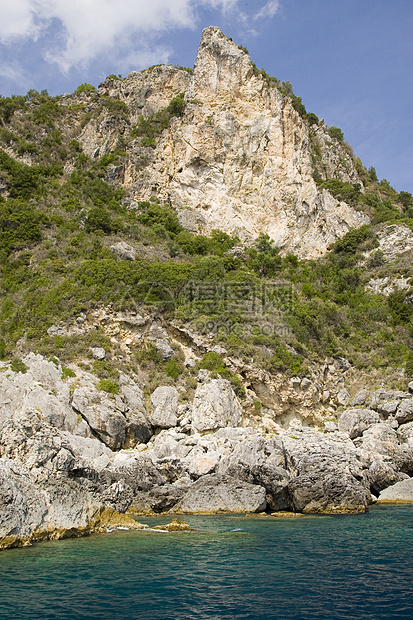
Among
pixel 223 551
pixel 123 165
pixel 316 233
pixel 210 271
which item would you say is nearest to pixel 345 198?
pixel 316 233

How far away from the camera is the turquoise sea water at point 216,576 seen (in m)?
7.55

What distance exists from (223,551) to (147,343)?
20188 millimetres

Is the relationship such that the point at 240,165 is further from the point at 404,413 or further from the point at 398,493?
the point at 398,493

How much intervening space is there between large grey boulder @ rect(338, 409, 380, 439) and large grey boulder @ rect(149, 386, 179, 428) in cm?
913

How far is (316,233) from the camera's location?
152 ft

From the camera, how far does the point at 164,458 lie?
65.1 ft

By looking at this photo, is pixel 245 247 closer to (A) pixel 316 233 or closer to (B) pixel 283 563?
(A) pixel 316 233

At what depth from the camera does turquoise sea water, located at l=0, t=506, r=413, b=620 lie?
Result: 7.55 meters

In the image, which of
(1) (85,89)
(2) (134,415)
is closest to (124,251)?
(2) (134,415)

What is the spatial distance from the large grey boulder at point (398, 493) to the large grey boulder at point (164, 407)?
35.6 ft

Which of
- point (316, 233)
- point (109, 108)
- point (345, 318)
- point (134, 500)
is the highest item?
point (109, 108)

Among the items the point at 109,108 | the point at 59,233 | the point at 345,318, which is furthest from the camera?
the point at 109,108

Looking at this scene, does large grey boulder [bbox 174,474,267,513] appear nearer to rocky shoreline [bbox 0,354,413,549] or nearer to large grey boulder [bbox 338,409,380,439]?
rocky shoreline [bbox 0,354,413,549]

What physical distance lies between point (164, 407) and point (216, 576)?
16505 mm
